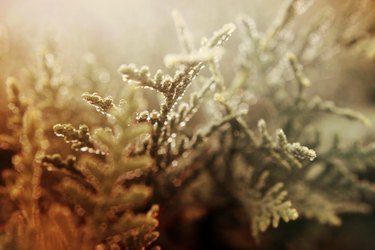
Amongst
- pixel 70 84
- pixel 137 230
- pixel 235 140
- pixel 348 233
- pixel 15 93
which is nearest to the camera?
pixel 137 230

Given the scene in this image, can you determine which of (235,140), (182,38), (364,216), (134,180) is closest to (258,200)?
(235,140)

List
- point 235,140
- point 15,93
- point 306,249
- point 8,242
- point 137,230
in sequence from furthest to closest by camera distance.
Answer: point 306,249
point 235,140
point 15,93
point 137,230
point 8,242

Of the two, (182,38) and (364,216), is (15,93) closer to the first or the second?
(182,38)

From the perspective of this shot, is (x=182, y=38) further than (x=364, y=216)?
No

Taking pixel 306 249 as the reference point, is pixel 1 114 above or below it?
above

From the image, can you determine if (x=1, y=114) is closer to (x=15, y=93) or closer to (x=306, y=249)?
(x=15, y=93)

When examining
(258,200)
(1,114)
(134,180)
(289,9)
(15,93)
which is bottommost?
(258,200)
